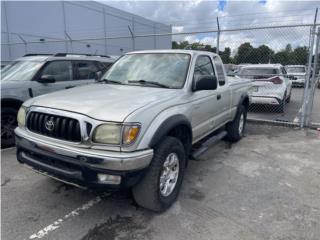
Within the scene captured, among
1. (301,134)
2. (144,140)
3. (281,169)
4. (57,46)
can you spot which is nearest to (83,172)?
(144,140)

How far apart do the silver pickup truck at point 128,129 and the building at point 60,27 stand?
8.20 metres

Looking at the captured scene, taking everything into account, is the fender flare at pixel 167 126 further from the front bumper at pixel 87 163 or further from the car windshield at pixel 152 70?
the car windshield at pixel 152 70

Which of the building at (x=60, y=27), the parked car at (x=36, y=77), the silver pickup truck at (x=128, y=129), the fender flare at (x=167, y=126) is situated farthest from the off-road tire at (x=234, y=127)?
the building at (x=60, y=27)

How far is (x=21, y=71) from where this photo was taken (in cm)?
608

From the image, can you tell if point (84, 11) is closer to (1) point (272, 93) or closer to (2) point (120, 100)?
(1) point (272, 93)

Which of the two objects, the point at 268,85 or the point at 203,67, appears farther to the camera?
the point at 268,85

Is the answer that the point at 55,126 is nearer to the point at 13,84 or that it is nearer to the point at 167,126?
the point at 167,126

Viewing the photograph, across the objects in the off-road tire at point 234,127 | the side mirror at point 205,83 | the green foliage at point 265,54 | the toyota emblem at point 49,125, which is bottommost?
the off-road tire at point 234,127

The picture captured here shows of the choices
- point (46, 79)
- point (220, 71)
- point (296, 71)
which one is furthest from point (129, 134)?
point (296, 71)

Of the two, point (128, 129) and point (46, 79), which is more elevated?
point (46, 79)

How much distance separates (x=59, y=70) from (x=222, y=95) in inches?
147

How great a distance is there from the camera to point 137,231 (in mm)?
2975

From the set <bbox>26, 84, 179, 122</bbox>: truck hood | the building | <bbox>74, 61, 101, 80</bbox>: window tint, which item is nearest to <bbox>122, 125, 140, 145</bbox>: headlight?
<bbox>26, 84, 179, 122</bbox>: truck hood

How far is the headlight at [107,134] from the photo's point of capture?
2.71m
